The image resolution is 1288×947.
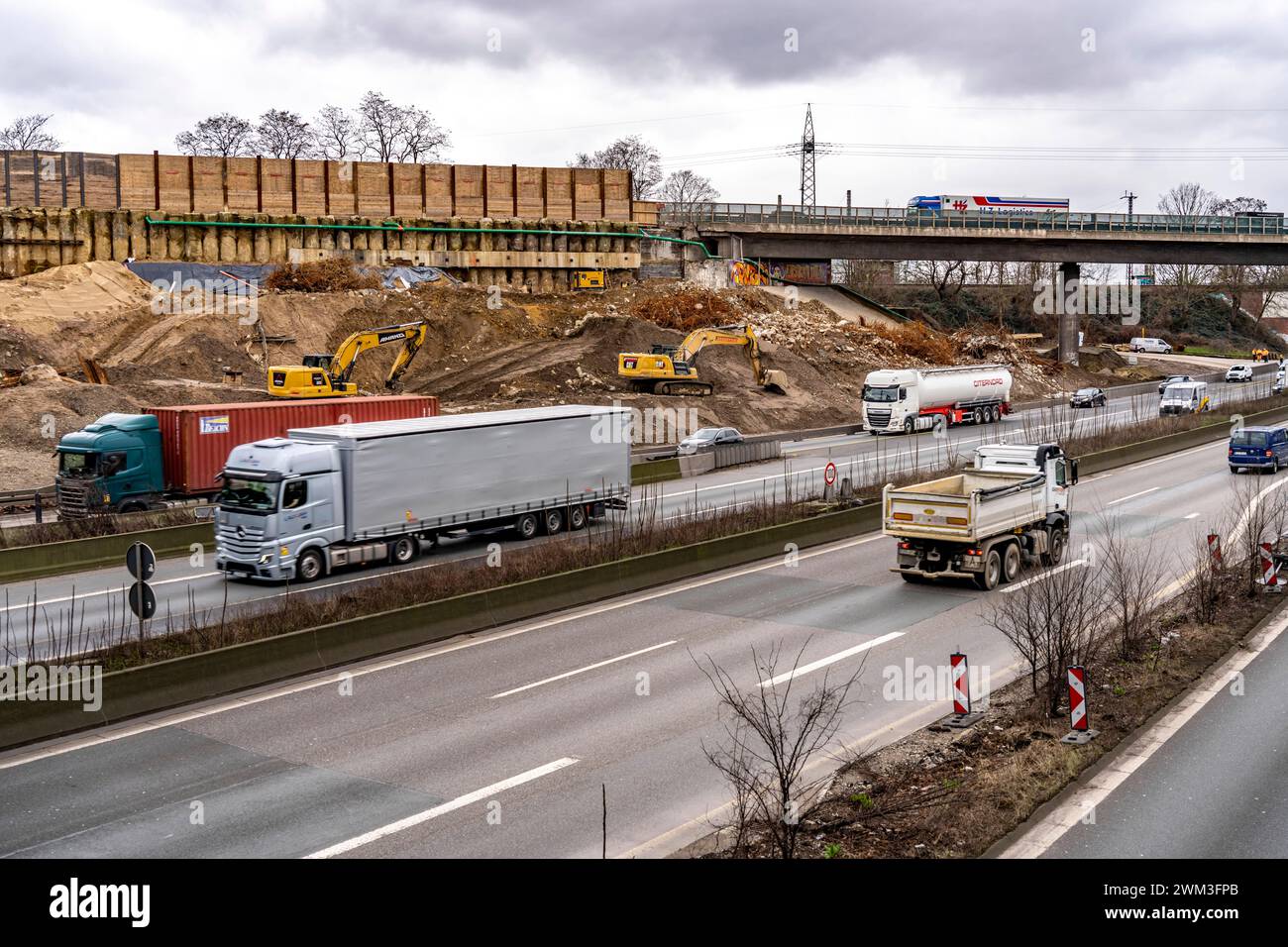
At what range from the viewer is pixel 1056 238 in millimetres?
87750

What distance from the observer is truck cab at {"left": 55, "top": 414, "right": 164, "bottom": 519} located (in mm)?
→ 32906

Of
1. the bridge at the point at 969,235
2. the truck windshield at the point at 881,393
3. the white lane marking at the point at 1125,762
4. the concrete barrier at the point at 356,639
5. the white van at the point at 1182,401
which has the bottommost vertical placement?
the white lane marking at the point at 1125,762

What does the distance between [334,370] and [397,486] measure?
27.1m

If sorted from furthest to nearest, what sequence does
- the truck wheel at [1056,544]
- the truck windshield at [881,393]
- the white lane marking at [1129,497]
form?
1. the truck windshield at [881,393]
2. the white lane marking at [1129,497]
3. the truck wheel at [1056,544]

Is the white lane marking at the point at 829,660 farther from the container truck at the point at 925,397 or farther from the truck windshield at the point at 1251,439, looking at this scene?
the container truck at the point at 925,397

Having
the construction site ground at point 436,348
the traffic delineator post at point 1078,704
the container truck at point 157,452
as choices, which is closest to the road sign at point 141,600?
the traffic delineator post at point 1078,704

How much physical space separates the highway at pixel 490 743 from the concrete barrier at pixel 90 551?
1292cm

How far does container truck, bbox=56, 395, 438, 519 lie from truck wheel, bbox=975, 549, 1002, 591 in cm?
Result: 2092

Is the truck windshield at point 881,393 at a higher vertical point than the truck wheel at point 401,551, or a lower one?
higher

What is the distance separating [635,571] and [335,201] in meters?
59.4

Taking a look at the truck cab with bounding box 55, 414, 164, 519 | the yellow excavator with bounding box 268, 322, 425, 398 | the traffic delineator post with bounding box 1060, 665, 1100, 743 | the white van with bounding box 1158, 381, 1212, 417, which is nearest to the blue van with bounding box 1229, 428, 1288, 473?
the white van with bounding box 1158, 381, 1212, 417

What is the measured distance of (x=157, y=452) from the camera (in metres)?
34.2

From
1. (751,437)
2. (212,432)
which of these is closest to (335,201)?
(751,437)

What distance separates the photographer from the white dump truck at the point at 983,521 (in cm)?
2473
